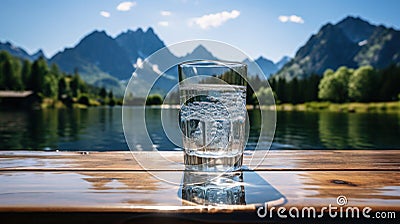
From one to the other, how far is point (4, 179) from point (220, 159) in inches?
12.3

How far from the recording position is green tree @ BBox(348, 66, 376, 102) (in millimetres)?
28109

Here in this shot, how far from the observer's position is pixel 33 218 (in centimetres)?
42

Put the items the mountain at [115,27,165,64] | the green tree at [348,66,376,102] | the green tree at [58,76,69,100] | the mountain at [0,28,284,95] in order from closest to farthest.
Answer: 1. the green tree at [348,66,376,102]
2. the green tree at [58,76,69,100]
3. the mountain at [115,27,165,64]
4. the mountain at [0,28,284,95]

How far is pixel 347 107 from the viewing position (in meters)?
29.7

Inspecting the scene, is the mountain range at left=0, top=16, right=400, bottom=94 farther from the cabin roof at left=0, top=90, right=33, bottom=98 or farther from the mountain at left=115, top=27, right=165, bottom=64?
the cabin roof at left=0, top=90, right=33, bottom=98

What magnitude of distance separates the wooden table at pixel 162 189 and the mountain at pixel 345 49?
5551 centimetres

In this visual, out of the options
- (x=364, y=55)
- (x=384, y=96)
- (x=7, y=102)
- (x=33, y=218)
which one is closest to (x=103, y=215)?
(x=33, y=218)

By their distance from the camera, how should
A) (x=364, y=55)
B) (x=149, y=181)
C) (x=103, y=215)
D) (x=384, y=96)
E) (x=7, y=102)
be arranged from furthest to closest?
(x=364, y=55) < (x=7, y=102) < (x=384, y=96) < (x=149, y=181) < (x=103, y=215)

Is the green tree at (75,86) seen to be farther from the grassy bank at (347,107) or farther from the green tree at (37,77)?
the grassy bank at (347,107)

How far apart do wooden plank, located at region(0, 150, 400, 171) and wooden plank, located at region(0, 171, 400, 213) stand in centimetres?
4

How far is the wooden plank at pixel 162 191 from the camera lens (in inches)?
16.8

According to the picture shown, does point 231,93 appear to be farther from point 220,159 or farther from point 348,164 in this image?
point 348,164

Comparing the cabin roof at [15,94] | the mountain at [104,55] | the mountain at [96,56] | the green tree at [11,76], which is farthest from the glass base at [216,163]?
the mountain at [96,56]

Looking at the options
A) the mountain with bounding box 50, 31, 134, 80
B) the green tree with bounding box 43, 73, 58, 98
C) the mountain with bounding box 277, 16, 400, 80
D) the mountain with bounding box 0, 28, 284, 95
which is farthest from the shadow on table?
the mountain with bounding box 50, 31, 134, 80
